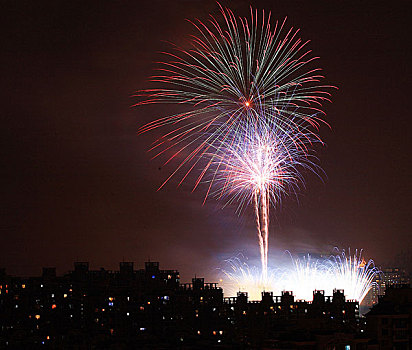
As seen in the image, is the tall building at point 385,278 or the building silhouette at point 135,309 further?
the tall building at point 385,278

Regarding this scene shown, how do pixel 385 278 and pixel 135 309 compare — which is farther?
pixel 385 278

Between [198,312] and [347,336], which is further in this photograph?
[198,312]

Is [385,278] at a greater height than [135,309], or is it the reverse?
[385,278]

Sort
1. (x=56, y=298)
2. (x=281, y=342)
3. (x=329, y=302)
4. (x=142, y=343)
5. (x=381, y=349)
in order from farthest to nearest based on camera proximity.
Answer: (x=56, y=298)
(x=329, y=302)
(x=142, y=343)
(x=381, y=349)
(x=281, y=342)

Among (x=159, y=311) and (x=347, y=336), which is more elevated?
(x=159, y=311)

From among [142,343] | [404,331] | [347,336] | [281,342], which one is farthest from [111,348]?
[404,331]

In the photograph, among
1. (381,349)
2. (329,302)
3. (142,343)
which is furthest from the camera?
(329,302)

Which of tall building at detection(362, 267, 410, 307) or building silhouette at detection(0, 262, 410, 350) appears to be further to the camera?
tall building at detection(362, 267, 410, 307)

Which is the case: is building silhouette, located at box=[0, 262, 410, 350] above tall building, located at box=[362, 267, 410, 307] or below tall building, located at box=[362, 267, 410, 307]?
below

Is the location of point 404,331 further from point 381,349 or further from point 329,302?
point 329,302

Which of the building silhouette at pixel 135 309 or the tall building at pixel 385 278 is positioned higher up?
the tall building at pixel 385 278
